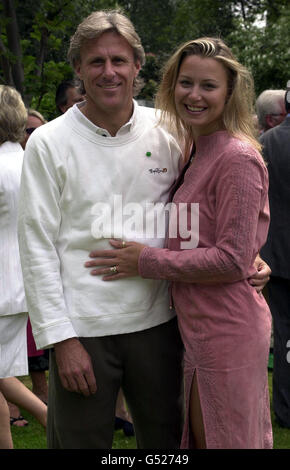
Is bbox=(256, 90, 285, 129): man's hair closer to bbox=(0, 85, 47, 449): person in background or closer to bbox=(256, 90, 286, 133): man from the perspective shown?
bbox=(256, 90, 286, 133): man

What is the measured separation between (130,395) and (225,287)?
0.67m

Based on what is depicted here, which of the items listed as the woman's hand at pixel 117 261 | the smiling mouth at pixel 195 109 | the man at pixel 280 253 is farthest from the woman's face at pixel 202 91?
the man at pixel 280 253

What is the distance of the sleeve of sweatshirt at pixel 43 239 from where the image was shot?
2.76 metres

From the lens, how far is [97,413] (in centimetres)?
290

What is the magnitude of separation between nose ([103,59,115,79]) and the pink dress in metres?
0.46

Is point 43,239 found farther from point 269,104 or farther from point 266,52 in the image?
point 266,52

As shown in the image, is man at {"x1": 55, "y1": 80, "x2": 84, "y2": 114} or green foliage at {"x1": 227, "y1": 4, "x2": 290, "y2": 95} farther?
green foliage at {"x1": 227, "y1": 4, "x2": 290, "y2": 95}

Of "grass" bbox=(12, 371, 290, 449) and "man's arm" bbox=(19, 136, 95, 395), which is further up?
"man's arm" bbox=(19, 136, 95, 395)

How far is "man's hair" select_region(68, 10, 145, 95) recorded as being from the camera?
9.16ft

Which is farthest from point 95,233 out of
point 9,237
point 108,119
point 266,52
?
point 266,52

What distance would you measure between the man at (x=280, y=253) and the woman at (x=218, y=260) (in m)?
2.36

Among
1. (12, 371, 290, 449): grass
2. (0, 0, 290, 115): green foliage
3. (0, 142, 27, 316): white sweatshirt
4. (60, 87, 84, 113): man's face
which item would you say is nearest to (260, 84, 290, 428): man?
(12, 371, 290, 449): grass
